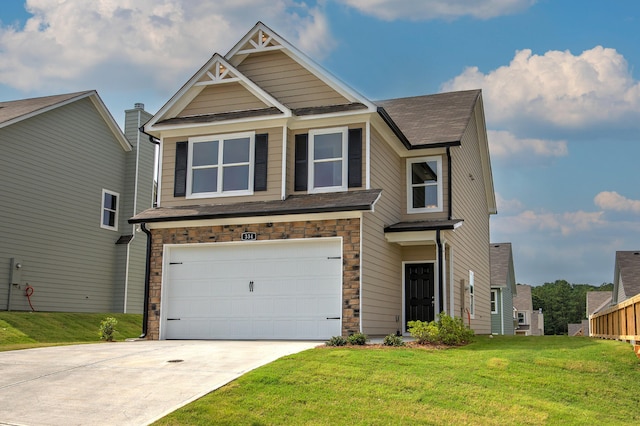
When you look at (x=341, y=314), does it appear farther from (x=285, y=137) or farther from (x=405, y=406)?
(x=405, y=406)

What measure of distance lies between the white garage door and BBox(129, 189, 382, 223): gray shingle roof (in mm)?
862

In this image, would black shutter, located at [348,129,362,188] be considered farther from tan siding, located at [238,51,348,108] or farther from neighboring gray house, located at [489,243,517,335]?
neighboring gray house, located at [489,243,517,335]

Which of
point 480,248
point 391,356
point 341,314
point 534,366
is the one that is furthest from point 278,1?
point 480,248

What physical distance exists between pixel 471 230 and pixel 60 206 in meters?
14.8

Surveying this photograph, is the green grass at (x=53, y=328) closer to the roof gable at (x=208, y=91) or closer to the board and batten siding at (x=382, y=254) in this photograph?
the roof gable at (x=208, y=91)

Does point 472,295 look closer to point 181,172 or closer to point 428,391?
point 181,172

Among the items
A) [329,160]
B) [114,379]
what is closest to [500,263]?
[329,160]

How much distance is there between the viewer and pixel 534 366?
1192 cm

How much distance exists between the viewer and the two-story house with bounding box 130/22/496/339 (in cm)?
1695

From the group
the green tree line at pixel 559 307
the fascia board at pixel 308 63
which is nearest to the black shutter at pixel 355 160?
the fascia board at pixel 308 63

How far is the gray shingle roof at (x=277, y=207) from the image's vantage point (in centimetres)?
1647

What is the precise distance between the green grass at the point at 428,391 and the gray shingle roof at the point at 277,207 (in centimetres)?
436

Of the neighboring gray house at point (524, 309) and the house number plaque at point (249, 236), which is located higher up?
the house number plaque at point (249, 236)

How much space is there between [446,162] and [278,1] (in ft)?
21.4
